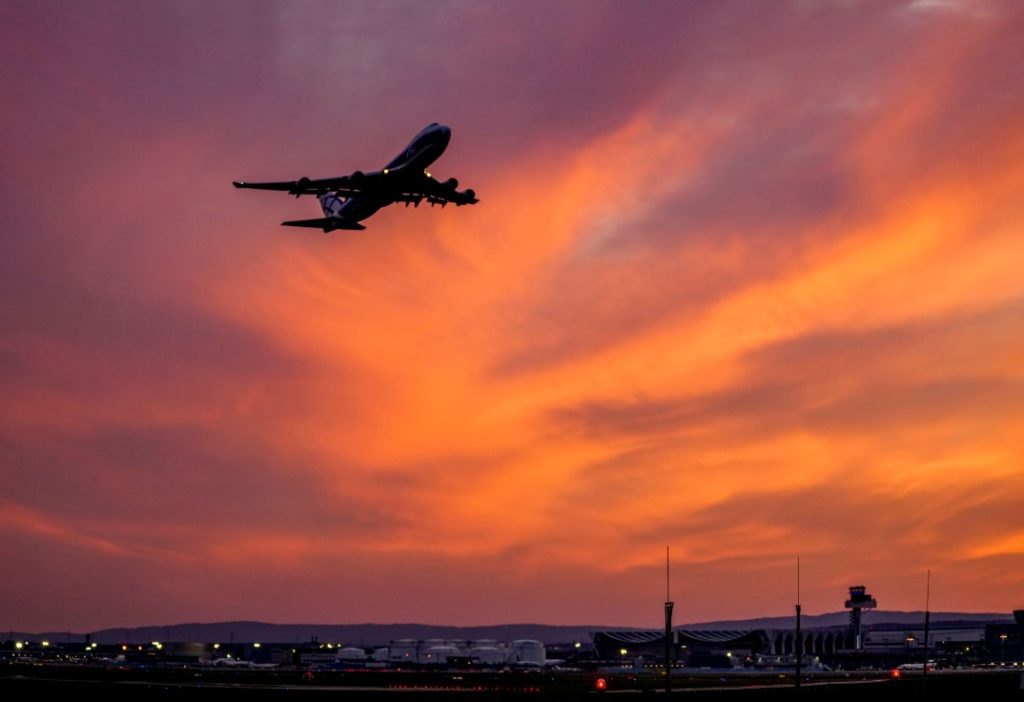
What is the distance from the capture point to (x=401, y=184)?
9375cm

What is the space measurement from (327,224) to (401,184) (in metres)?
12.3

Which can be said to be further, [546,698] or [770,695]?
[770,695]

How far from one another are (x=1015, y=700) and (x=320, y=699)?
2434 inches

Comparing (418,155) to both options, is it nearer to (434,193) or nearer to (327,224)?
(434,193)

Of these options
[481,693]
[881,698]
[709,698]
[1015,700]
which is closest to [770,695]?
[709,698]

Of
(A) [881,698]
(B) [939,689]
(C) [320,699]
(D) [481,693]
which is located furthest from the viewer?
(B) [939,689]

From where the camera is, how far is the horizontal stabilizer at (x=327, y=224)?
101562mm

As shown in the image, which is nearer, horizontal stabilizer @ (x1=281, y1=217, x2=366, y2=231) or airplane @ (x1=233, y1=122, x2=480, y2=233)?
airplane @ (x1=233, y1=122, x2=480, y2=233)

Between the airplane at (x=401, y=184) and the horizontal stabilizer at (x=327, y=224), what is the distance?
2.89 m

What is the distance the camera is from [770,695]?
81688 millimetres

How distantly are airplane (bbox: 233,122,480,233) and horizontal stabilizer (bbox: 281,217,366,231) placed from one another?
9.49 feet

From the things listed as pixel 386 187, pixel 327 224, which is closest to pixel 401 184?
pixel 386 187

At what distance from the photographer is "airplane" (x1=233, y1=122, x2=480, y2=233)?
91750 mm

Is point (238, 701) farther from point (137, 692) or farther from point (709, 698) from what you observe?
point (709, 698)
